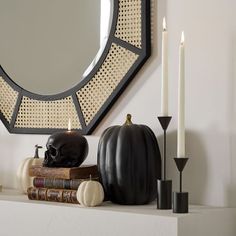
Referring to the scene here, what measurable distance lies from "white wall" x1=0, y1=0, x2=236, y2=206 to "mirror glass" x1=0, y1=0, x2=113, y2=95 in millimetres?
140

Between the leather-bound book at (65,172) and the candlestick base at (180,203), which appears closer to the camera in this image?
the candlestick base at (180,203)

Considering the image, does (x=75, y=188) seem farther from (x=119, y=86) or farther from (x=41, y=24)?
(x=41, y=24)

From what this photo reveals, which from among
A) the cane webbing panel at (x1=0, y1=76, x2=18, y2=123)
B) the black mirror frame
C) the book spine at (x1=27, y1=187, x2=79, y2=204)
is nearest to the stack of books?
the book spine at (x1=27, y1=187, x2=79, y2=204)

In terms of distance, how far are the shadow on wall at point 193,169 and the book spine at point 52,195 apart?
0.70ft

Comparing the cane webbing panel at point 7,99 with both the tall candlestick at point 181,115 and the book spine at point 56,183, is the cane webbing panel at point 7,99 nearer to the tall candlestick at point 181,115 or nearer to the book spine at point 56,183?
the book spine at point 56,183

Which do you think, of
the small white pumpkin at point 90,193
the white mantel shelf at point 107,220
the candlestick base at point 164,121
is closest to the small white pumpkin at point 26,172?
the white mantel shelf at point 107,220

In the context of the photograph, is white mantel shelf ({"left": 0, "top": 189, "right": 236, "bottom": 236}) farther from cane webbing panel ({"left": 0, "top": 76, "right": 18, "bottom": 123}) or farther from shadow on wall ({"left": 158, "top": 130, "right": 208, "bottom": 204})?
cane webbing panel ({"left": 0, "top": 76, "right": 18, "bottom": 123})

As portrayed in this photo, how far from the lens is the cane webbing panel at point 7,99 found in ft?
4.83

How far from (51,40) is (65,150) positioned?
33 cm

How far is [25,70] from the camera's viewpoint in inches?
57.1

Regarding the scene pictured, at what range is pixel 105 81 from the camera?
1301 millimetres

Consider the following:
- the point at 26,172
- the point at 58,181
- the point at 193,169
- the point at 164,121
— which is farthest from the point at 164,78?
the point at 26,172

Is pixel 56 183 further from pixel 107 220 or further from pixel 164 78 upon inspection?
pixel 164 78

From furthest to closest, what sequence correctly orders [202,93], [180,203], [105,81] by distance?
[105,81] < [202,93] < [180,203]
